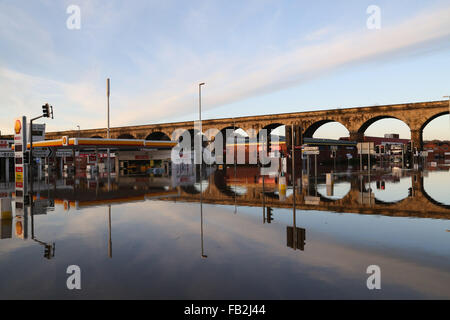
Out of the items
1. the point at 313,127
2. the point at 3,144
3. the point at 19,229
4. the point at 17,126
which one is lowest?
the point at 19,229

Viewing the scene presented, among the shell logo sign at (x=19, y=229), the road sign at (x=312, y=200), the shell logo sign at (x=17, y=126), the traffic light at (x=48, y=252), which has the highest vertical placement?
the shell logo sign at (x=17, y=126)

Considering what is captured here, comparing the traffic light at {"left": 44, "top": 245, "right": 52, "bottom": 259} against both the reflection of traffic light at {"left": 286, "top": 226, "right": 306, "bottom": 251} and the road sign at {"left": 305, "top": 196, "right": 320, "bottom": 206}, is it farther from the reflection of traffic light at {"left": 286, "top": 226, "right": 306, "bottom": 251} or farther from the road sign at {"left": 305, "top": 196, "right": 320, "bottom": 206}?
the road sign at {"left": 305, "top": 196, "right": 320, "bottom": 206}

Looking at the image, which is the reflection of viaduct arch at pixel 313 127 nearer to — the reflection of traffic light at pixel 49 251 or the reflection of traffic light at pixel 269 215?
the reflection of traffic light at pixel 269 215

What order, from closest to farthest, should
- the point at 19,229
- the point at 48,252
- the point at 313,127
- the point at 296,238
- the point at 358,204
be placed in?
the point at 48,252
the point at 296,238
the point at 19,229
the point at 358,204
the point at 313,127

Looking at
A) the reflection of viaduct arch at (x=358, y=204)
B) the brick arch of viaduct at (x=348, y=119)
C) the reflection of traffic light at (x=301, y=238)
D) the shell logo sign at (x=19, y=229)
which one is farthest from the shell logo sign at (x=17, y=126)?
the brick arch of viaduct at (x=348, y=119)

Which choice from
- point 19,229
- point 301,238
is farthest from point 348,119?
point 19,229

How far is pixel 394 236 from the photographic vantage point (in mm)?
8281

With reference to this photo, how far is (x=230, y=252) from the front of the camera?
6992 mm

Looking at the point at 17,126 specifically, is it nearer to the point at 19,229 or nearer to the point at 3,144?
the point at 19,229

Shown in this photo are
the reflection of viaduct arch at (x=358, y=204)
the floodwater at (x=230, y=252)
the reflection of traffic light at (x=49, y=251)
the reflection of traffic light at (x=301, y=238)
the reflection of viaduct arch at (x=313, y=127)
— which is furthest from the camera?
the reflection of viaduct arch at (x=313, y=127)

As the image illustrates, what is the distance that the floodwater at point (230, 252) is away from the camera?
5.00 metres

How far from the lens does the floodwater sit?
5.00m
